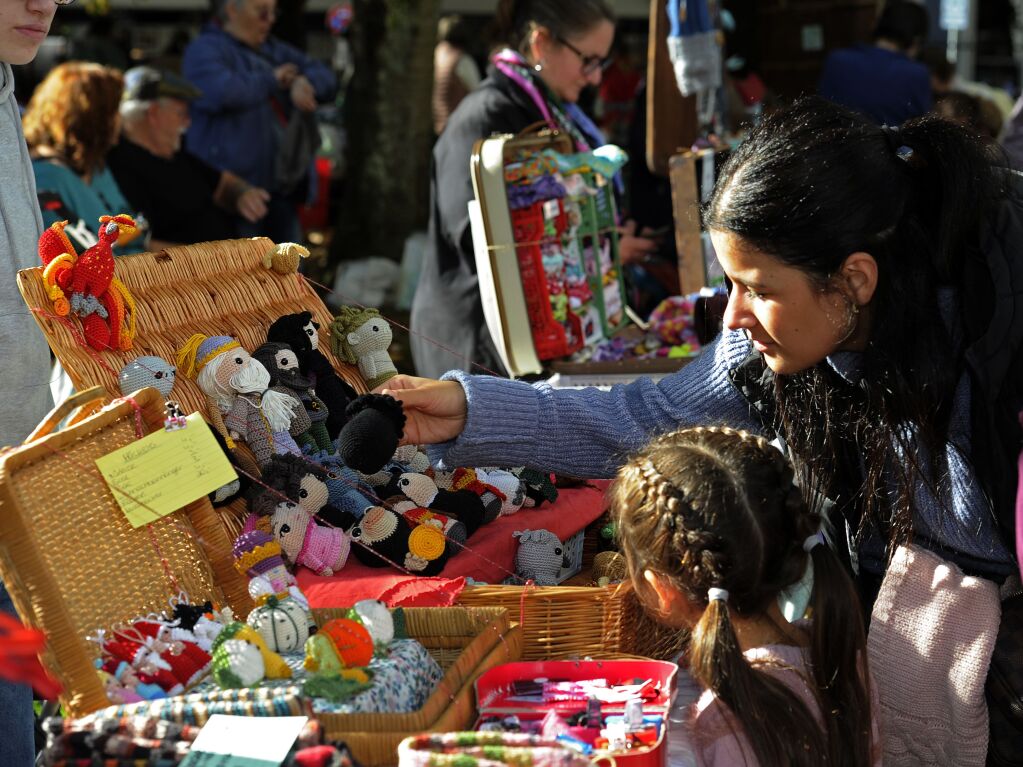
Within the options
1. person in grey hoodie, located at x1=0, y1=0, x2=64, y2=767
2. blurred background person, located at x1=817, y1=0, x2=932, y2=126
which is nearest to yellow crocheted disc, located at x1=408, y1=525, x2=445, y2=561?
person in grey hoodie, located at x1=0, y1=0, x2=64, y2=767

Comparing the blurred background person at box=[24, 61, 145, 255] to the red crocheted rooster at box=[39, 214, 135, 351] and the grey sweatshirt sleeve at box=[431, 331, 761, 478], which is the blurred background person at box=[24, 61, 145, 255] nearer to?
the red crocheted rooster at box=[39, 214, 135, 351]

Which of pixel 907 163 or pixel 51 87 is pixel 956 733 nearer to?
pixel 907 163

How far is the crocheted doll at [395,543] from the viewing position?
7.00 ft

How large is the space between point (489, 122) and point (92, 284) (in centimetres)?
177

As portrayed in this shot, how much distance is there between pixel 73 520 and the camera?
5.22 ft

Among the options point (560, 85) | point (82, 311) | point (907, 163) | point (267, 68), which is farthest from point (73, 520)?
point (267, 68)

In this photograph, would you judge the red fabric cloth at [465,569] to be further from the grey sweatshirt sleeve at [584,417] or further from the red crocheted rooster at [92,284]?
the red crocheted rooster at [92,284]

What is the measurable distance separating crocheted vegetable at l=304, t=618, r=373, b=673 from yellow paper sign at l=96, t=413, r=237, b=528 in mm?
299

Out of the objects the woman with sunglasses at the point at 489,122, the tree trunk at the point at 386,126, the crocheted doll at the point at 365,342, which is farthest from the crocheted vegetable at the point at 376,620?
the tree trunk at the point at 386,126

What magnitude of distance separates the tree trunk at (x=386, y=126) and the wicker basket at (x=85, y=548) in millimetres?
5759

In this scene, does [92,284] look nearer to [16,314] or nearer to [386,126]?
[16,314]

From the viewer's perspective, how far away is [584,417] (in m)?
2.16

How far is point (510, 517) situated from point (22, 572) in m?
1.06

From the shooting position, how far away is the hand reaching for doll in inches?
80.7
